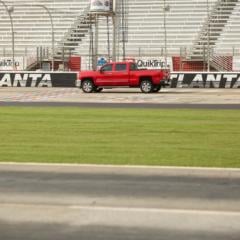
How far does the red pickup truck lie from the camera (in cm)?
3481

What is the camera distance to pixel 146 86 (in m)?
35.0

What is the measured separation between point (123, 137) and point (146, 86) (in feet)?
70.1

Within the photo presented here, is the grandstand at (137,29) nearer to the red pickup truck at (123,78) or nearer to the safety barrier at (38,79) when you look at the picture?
the safety barrier at (38,79)

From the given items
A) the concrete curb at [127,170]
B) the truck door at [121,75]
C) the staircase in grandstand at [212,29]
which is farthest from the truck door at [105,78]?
the concrete curb at [127,170]

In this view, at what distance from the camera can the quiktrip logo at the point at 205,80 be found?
3950 cm

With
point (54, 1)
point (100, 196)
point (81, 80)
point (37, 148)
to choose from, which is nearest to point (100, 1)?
point (54, 1)

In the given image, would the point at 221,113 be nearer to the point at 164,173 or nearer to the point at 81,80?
the point at 164,173

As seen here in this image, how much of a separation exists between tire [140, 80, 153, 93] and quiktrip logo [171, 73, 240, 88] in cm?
597

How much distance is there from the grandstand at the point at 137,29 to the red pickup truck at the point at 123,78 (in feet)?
34.7

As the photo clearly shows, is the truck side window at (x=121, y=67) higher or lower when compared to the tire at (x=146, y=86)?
higher

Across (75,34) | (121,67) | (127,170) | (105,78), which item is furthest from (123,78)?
(127,170)

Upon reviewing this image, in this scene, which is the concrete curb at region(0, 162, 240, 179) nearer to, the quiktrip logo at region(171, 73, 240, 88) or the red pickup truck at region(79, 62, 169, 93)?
the red pickup truck at region(79, 62, 169, 93)

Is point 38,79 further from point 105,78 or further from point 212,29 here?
point 212,29

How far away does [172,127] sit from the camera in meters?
15.6
